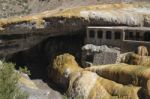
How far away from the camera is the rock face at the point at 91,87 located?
186 feet

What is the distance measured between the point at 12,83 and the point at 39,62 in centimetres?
4286

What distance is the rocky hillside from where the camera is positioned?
261 ft

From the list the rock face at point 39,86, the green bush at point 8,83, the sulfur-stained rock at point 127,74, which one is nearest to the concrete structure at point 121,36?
the sulfur-stained rock at point 127,74

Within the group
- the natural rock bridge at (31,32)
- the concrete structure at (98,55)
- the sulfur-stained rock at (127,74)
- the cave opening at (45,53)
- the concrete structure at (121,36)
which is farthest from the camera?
the cave opening at (45,53)

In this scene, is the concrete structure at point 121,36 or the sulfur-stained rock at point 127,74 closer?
the sulfur-stained rock at point 127,74

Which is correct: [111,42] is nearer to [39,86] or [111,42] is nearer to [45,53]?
[39,86]

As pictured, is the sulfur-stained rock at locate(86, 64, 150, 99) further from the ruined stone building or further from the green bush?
the green bush

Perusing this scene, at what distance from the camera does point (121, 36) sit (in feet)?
214

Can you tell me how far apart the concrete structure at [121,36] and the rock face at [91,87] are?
4736 millimetres

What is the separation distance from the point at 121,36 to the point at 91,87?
29.8ft

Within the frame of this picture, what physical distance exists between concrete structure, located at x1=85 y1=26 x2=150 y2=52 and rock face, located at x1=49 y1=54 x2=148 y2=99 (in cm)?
474

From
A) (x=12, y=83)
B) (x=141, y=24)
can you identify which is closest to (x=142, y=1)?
(x=141, y=24)

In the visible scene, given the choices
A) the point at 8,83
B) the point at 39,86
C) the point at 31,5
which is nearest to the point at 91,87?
the point at 39,86

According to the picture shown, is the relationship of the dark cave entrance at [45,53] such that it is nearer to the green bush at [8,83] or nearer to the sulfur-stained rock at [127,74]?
the sulfur-stained rock at [127,74]
